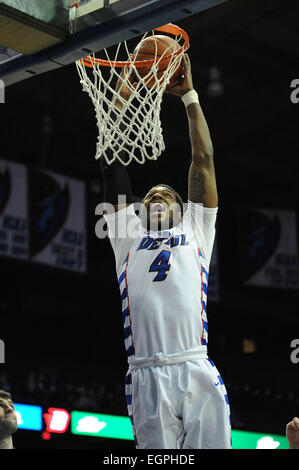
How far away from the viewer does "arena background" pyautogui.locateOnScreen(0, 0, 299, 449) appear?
347 inches

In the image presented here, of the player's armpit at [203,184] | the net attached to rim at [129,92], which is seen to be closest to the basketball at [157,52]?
the net attached to rim at [129,92]

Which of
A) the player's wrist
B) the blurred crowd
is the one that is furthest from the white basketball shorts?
the blurred crowd

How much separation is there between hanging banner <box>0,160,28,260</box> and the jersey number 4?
7.06 metres

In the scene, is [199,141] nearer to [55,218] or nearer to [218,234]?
[55,218]

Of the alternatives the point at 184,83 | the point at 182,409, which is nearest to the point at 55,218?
the point at 184,83

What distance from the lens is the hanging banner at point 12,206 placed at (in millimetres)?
10539

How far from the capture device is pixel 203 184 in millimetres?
3879

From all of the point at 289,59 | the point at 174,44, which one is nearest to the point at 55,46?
the point at 174,44

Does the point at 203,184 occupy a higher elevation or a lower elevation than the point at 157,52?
lower

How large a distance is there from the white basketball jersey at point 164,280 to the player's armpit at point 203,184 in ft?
0.14

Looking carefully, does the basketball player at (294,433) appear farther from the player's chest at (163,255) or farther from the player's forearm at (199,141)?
the player's forearm at (199,141)

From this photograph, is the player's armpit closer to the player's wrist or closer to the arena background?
the player's wrist

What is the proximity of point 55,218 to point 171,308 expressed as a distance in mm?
7611
